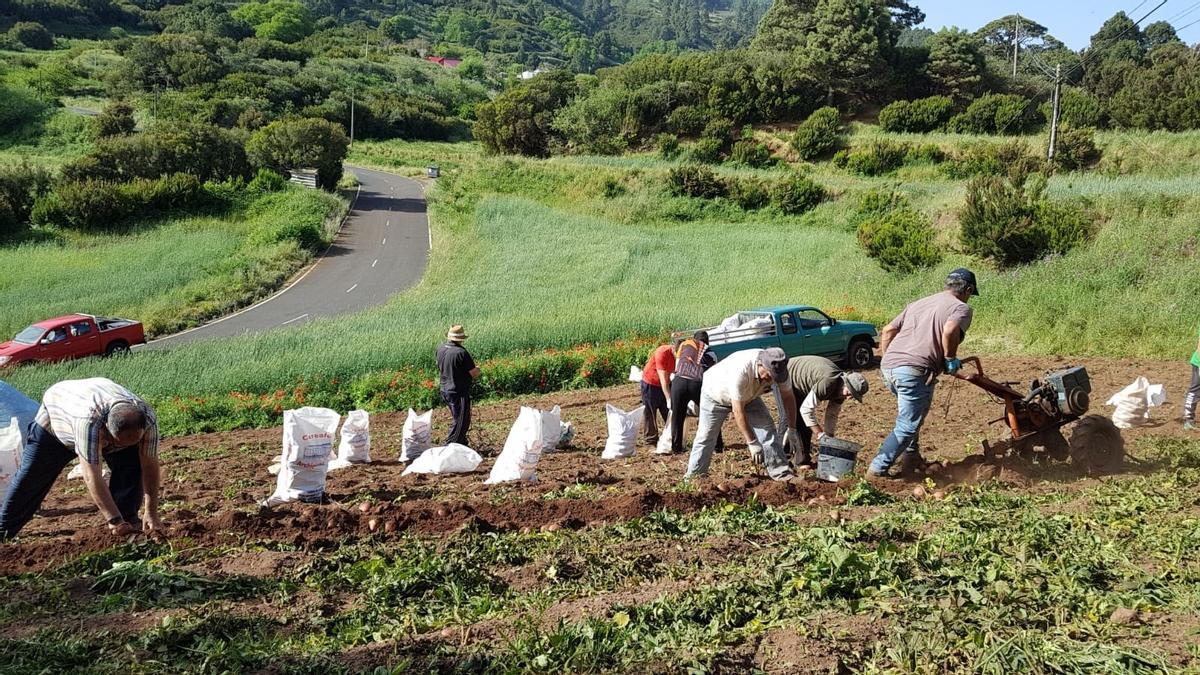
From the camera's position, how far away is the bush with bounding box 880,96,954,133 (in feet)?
150

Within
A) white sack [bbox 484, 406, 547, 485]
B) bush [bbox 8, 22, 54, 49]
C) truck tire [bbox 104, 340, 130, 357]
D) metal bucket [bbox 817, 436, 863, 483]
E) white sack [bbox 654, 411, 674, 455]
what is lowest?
truck tire [bbox 104, 340, 130, 357]

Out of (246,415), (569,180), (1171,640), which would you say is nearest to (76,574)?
(1171,640)

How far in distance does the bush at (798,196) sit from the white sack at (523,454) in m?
29.7

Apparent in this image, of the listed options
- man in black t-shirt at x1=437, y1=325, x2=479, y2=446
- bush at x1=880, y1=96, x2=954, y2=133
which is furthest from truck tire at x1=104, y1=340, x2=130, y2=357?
bush at x1=880, y1=96, x2=954, y2=133

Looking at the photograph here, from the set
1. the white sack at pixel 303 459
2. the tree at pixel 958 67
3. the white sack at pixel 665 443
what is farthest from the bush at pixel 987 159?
the white sack at pixel 303 459

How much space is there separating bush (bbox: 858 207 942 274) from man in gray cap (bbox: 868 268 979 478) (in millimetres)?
18132

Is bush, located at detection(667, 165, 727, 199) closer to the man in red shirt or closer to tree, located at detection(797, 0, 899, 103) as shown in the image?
tree, located at detection(797, 0, 899, 103)

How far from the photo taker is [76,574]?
5.04 meters

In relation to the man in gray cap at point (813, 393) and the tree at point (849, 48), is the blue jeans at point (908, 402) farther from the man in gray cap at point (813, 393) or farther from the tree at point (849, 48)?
the tree at point (849, 48)

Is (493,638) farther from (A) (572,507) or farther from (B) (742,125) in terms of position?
(B) (742,125)

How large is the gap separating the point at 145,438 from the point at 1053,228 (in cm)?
2113

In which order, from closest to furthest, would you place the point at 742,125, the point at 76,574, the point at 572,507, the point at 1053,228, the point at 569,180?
the point at 76,574 < the point at 572,507 < the point at 1053,228 < the point at 569,180 < the point at 742,125

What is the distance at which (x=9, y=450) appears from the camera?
7.00 metres

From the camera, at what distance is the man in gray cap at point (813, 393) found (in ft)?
24.4
